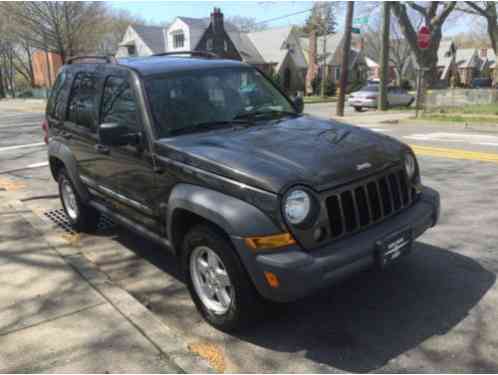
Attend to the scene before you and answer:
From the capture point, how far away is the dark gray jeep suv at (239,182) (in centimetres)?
287

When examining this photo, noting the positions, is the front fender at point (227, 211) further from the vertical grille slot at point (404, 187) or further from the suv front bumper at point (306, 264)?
the vertical grille slot at point (404, 187)

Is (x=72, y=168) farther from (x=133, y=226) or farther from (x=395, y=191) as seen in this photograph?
(x=395, y=191)

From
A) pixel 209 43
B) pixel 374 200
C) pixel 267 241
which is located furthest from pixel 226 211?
pixel 209 43

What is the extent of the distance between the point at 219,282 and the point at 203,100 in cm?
162

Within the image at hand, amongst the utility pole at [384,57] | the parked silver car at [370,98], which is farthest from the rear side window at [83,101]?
the parked silver car at [370,98]

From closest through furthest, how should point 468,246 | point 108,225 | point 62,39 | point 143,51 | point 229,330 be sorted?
point 229,330 < point 468,246 < point 108,225 < point 62,39 < point 143,51

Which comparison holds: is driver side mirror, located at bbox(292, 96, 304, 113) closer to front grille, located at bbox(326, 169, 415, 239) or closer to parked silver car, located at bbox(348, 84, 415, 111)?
front grille, located at bbox(326, 169, 415, 239)

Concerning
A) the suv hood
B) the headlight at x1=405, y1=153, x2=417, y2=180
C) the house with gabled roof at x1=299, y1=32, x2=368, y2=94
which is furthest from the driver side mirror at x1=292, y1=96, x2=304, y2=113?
the house with gabled roof at x1=299, y1=32, x2=368, y2=94

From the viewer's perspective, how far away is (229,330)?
10.8ft

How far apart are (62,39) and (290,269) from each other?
44.3 metres

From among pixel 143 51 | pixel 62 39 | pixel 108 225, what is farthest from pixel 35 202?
pixel 143 51

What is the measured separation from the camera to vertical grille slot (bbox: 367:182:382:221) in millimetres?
3266

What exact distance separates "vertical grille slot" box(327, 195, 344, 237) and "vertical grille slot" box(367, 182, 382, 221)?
34 centimetres

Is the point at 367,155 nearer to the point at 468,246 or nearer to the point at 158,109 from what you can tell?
the point at 158,109
